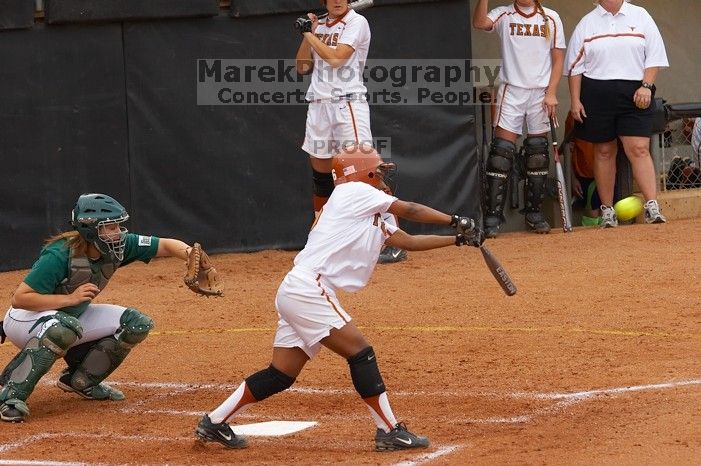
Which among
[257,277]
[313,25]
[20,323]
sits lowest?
[257,277]

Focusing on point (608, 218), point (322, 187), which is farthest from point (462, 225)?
point (608, 218)

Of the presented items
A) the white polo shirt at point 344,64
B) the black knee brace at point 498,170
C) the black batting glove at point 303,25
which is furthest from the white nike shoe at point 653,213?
the black batting glove at point 303,25

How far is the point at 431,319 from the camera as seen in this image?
9.65 meters

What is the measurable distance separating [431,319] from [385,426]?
3398mm

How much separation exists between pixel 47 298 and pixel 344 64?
16.1 ft

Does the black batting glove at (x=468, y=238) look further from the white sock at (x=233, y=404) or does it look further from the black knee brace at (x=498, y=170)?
the black knee brace at (x=498, y=170)

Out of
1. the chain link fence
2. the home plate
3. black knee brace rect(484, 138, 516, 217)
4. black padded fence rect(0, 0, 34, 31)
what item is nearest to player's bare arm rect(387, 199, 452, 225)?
the home plate

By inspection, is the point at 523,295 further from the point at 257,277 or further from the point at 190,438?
the point at 190,438

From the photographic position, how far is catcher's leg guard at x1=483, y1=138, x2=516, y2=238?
42.7ft

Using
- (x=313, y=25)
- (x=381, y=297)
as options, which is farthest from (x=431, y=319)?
(x=313, y=25)

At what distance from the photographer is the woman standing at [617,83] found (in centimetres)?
1295

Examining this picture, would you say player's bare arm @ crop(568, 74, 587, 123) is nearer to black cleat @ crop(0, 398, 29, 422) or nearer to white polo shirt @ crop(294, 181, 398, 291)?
white polo shirt @ crop(294, 181, 398, 291)

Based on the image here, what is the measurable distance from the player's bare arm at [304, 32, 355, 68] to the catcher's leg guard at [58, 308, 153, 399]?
4269 mm

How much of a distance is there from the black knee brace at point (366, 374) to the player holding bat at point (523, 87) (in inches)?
275
